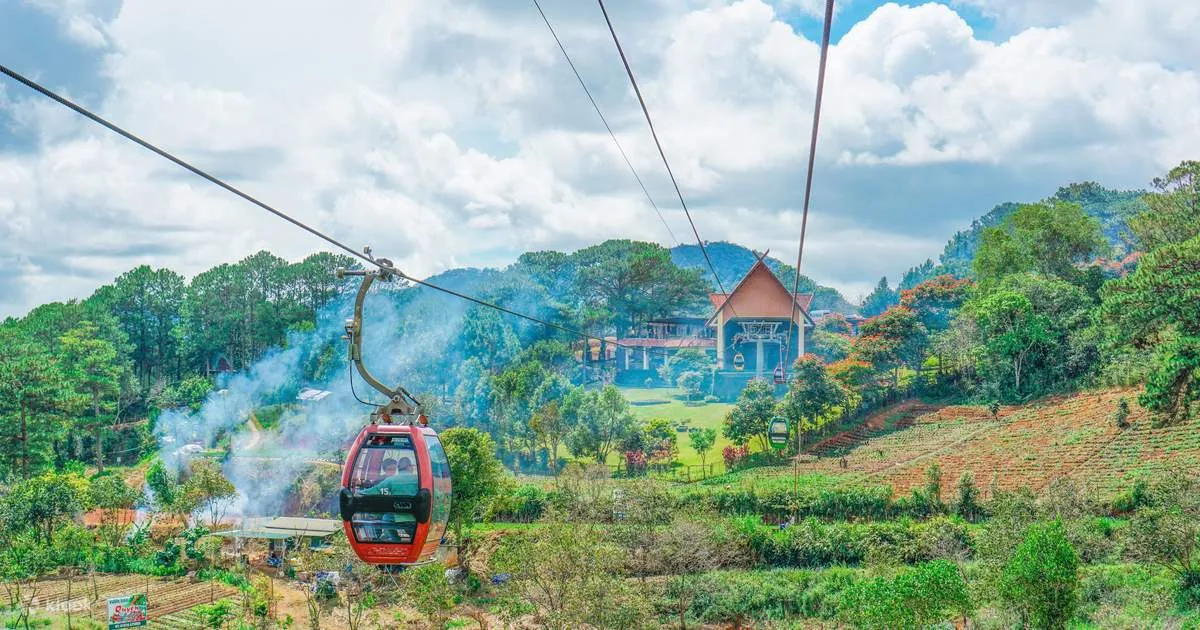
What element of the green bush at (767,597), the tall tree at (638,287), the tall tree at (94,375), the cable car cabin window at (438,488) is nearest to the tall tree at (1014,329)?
the green bush at (767,597)

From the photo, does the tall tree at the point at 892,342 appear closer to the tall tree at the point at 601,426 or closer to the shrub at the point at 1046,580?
the tall tree at the point at 601,426

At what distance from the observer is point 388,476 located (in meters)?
8.69

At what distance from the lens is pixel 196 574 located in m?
24.1

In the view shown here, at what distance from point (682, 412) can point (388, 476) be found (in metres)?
31.0

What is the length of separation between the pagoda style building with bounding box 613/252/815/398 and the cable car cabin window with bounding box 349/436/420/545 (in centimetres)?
3319

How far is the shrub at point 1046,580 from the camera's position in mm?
14484

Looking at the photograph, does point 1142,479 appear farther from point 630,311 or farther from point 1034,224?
point 630,311

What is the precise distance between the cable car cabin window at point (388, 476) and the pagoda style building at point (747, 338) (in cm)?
→ 3319

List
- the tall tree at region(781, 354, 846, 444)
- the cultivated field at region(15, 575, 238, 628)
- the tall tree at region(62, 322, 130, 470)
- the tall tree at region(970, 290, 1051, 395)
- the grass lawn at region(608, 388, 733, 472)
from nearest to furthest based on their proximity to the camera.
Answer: the cultivated field at region(15, 575, 238, 628)
the tall tree at region(781, 354, 846, 444)
the grass lawn at region(608, 388, 733, 472)
the tall tree at region(970, 290, 1051, 395)
the tall tree at region(62, 322, 130, 470)

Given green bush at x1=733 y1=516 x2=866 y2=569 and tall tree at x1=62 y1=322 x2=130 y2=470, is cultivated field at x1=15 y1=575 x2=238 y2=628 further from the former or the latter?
tall tree at x1=62 y1=322 x2=130 y2=470

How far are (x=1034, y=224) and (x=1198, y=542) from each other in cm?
2800

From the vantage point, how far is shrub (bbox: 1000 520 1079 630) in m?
14.5

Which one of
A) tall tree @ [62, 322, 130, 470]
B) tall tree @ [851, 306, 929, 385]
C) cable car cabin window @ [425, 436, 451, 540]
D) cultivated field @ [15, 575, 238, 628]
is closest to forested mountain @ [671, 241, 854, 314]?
tall tree @ [851, 306, 929, 385]

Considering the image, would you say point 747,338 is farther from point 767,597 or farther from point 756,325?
point 767,597
